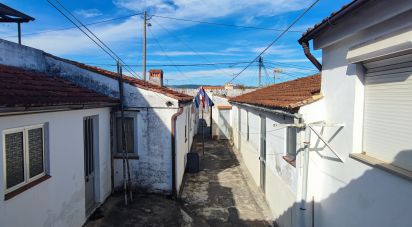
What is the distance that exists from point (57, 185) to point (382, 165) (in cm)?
553

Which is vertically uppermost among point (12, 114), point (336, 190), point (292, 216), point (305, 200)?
point (12, 114)

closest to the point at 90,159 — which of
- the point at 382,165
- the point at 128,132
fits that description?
the point at 128,132

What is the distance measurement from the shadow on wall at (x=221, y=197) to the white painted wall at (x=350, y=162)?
3.13 m

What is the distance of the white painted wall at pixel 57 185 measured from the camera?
442 cm

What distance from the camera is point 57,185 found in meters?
5.68

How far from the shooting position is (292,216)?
616cm

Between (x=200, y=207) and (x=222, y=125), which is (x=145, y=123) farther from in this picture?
(x=222, y=125)

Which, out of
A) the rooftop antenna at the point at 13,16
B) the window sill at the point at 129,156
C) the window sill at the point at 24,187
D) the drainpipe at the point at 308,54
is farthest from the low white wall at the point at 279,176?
the rooftop antenna at the point at 13,16

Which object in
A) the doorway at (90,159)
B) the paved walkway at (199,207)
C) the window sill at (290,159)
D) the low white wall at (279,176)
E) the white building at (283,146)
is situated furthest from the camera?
the paved walkway at (199,207)

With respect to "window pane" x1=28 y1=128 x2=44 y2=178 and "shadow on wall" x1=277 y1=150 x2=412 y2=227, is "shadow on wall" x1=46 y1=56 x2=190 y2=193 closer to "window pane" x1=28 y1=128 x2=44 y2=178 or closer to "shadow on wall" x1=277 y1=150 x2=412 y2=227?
"window pane" x1=28 y1=128 x2=44 y2=178

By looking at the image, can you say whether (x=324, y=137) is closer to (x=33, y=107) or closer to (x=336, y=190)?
(x=336, y=190)

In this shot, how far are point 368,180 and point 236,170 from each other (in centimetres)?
981

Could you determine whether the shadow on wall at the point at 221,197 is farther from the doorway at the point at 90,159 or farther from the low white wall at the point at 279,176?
the doorway at the point at 90,159

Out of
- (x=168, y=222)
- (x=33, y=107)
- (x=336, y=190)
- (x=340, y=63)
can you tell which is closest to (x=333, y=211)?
(x=336, y=190)
